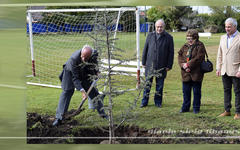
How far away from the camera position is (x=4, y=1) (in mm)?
4527

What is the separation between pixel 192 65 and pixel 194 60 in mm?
89

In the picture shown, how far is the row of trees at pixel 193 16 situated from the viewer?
4.58 metres

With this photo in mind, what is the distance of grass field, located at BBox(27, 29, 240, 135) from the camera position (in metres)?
4.88

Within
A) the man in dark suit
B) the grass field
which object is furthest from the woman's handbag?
the man in dark suit

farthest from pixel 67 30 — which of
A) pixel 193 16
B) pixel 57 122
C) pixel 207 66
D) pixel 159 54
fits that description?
pixel 193 16

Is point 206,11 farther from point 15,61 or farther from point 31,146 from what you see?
point 31,146

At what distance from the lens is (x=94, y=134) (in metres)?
5.02

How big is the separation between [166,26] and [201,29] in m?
0.59

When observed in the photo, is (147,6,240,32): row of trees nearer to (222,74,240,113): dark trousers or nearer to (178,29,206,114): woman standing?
(178,29,206,114): woman standing

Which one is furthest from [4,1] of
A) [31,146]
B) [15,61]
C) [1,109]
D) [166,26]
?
[166,26]

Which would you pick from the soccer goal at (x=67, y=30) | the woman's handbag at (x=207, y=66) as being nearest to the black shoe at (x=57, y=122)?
the soccer goal at (x=67, y=30)

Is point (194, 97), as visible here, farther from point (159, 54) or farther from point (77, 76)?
point (77, 76)

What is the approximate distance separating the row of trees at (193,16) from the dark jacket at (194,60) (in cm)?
39

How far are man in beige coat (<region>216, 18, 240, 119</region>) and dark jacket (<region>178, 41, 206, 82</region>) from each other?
283mm
